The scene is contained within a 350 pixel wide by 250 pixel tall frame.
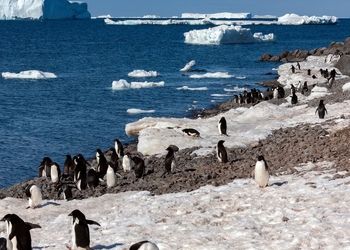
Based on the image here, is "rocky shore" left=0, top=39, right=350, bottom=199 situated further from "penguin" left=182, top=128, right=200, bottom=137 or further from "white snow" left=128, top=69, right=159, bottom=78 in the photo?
"white snow" left=128, top=69, right=159, bottom=78

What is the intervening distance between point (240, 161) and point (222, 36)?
315ft

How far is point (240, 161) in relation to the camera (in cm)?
1884

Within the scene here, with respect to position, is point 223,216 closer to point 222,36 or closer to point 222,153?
point 222,153

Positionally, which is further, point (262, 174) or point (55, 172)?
point (55, 172)

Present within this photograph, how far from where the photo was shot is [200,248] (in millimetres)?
11047

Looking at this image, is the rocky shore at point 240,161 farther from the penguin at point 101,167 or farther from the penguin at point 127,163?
the penguin at point 101,167

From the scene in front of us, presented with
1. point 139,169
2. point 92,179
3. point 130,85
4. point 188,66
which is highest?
point 139,169

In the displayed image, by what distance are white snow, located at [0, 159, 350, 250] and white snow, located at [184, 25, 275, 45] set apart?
96444mm

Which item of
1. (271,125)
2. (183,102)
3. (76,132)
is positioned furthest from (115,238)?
(183,102)

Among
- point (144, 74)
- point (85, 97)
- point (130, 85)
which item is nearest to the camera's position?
point (85, 97)

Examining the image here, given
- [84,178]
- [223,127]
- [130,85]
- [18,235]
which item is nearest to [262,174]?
[18,235]

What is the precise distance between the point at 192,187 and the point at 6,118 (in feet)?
87.1

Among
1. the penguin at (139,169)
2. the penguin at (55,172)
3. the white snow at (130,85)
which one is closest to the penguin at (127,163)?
the penguin at (139,169)

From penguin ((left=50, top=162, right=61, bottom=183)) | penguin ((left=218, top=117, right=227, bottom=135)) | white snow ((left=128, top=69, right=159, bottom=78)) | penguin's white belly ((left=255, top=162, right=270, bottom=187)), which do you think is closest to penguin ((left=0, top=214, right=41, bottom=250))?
penguin's white belly ((left=255, top=162, right=270, bottom=187))
